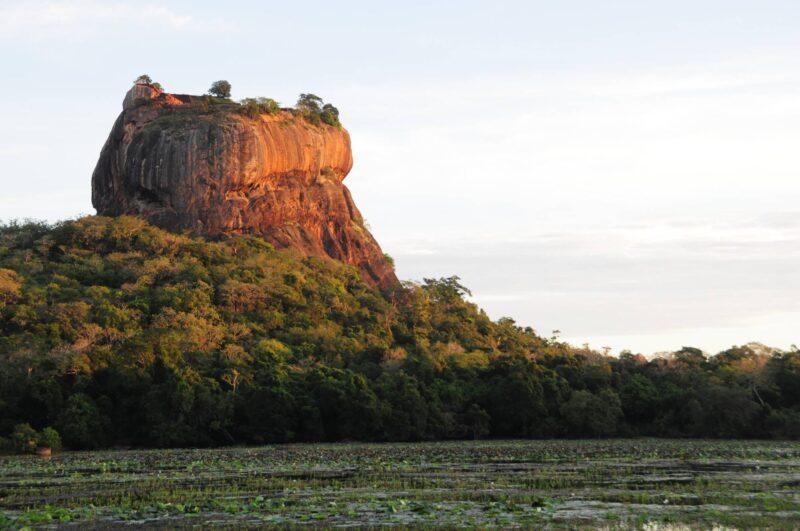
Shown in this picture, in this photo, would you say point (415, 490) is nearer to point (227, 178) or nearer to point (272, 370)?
point (272, 370)

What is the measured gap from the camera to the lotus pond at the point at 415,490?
64.0 ft

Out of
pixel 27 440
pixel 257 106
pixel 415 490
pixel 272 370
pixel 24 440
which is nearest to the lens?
pixel 415 490

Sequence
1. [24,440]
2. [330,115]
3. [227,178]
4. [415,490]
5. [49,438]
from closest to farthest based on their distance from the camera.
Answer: [415,490]
[24,440]
[49,438]
[227,178]
[330,115]

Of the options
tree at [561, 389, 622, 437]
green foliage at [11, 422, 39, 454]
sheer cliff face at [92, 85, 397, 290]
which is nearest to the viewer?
green foliage at [11, 422, 39, 454]

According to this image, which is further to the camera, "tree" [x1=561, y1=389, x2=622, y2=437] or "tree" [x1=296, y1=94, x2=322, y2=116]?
"tree" [x1=296, y1=94, x2=322, y2=116]

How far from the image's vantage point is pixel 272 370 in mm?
59656

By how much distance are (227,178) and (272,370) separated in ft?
121

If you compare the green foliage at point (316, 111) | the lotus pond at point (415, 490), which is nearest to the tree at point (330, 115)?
the green foliage at point (316, 111)

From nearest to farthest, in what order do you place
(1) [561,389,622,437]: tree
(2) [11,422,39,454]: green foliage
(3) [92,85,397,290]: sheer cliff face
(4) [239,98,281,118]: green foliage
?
(2) [11,422,39,454]: green foliage < (1) [561,389,622,437]: tree < (3) [92,85,397,290]: sheer cliff face < (4) [239,98,281,118]: green foliage

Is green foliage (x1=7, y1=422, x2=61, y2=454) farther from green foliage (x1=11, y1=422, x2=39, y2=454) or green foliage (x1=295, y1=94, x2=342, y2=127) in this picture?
green foliage (x1=295, y1=94, x2=342, y2=127)

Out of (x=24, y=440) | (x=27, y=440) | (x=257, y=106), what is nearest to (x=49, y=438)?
(x=27, y=440)

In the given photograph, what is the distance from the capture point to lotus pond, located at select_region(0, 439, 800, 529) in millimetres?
19516

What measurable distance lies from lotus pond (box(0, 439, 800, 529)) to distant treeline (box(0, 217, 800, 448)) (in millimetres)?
14100

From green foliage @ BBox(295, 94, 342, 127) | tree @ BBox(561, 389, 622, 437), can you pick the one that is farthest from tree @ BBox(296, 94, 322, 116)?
tree @ BBox(561, 389, 622, 437)
